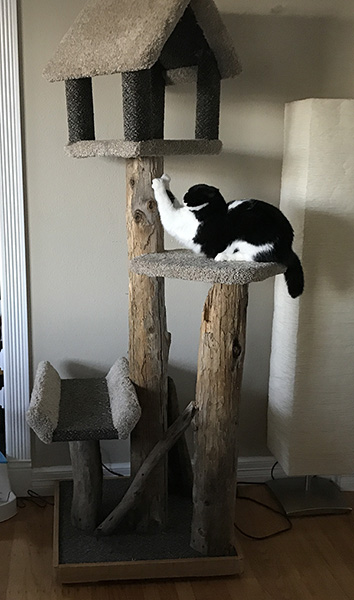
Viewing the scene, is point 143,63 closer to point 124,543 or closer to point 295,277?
point 295,277

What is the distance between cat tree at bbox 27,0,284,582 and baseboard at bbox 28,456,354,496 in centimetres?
40

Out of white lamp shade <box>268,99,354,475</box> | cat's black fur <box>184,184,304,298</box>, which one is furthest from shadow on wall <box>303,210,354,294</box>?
cat's black fur <box>184,184,304,298</box>

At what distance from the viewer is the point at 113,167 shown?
226 cm

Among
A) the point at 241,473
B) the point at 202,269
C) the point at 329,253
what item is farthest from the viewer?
the point at 241,473

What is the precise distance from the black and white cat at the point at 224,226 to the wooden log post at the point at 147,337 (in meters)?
0.08

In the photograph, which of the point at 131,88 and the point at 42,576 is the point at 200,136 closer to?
the point at 131,88

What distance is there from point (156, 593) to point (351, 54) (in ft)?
5.89

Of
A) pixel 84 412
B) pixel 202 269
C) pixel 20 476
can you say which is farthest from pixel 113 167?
pixel 20 476

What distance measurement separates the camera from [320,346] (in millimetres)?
2268

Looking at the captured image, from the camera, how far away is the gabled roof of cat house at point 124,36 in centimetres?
165

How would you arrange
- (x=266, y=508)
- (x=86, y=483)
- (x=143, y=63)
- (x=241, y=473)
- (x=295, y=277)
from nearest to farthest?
A: (x=143, y=63) < (x=295, y=277) < (x=86, y=483) < (x=266, y=508) < (x=241, y=473)

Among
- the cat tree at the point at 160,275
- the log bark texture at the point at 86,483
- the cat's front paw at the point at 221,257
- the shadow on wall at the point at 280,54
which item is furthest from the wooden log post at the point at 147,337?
the shadow on wall at the point at 280,54

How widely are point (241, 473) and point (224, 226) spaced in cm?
112

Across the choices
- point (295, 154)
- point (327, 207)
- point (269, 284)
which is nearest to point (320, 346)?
point (269, 284)
